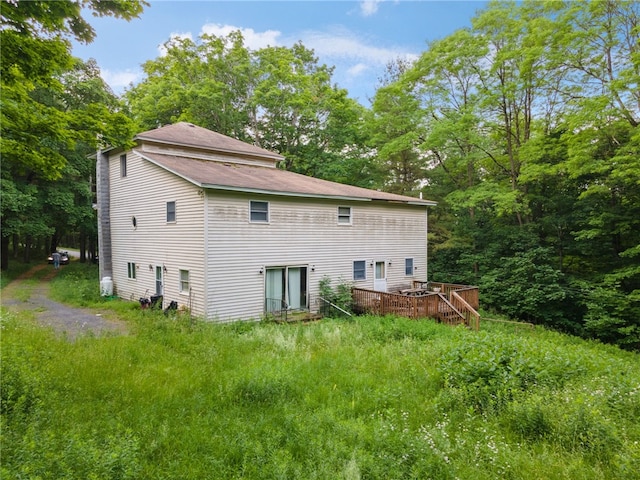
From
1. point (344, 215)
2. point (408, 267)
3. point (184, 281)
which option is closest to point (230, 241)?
point (184, 281)

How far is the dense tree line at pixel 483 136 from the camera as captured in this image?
13875 millimetres

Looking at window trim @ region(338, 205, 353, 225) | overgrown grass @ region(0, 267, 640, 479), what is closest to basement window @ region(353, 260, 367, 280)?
window trim @ region(338, 205, 353, 225)

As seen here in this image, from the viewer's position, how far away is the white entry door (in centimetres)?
1547

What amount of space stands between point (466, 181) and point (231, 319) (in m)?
17.0

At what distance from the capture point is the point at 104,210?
16.0m

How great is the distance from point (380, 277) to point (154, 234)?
9.81 metres

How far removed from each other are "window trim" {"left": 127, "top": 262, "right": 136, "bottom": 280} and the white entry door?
1055 centimetres

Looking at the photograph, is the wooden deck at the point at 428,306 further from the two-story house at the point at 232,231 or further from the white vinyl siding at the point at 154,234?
the white vinyl siding at the point at 154,234

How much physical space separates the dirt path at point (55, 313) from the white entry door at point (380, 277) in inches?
395

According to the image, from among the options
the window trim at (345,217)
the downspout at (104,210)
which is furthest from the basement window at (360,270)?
the downspout at (104,210)

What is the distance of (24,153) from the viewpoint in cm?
566

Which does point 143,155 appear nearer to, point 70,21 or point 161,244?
point 161,244

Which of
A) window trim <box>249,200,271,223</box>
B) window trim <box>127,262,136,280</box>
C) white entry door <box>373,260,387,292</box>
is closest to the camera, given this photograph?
window trim <box>249,200,271,223</box>

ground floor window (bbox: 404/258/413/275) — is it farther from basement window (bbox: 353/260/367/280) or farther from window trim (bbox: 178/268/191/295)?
window trim (bbox: 178/268/191/295)
